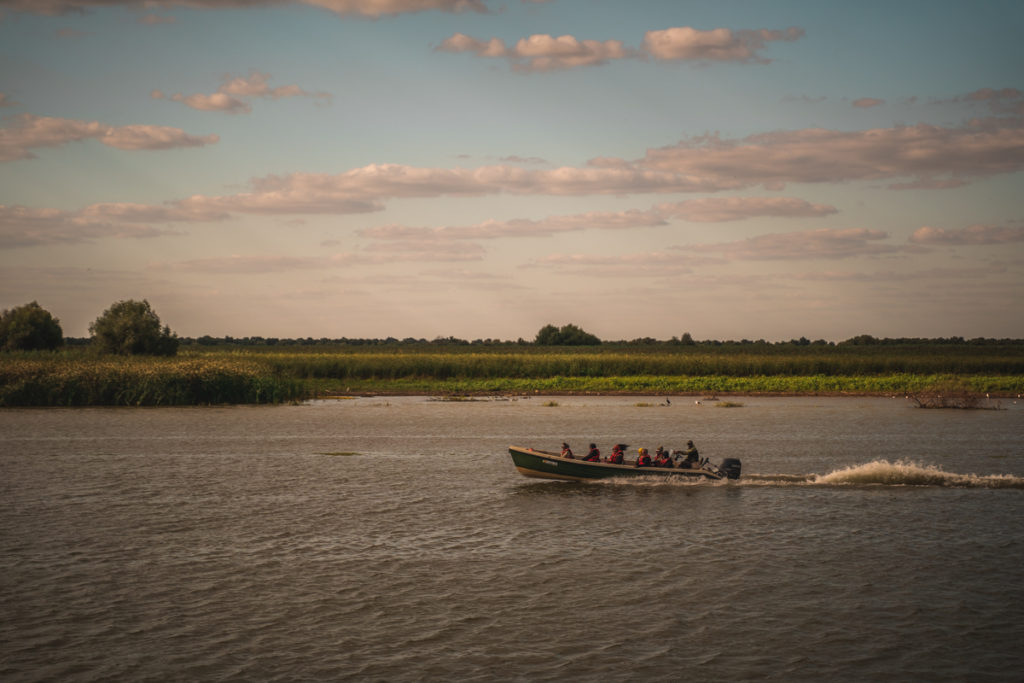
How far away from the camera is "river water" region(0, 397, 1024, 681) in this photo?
1469 cm

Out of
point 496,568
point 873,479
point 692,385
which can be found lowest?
point 496,568

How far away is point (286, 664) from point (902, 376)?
3301 inches

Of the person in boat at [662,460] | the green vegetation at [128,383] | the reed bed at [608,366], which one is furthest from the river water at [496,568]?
the reed bed at [608,366]

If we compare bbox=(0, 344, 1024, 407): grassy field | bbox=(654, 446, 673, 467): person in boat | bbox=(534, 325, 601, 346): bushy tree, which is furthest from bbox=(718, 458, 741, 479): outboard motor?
bbox=(534, 325, 601, 346): bushy tree

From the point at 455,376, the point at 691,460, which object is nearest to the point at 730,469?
the point at 691,460

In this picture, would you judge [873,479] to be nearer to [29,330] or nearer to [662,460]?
[662,460]

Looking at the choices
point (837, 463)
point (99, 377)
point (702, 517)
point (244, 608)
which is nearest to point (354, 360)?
point (99, 377)

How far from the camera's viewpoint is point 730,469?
3147 centimetres

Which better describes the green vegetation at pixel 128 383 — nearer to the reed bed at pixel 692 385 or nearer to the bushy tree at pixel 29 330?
the reed bed at pixel 692 385

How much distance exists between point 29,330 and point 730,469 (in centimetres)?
8689

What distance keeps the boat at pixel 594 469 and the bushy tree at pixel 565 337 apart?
139401 mm

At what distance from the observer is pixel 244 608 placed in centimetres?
1720

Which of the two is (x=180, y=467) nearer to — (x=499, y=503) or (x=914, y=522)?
(x=499, y=503)

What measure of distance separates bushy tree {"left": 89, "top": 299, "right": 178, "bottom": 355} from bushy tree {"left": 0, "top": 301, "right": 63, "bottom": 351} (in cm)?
985
